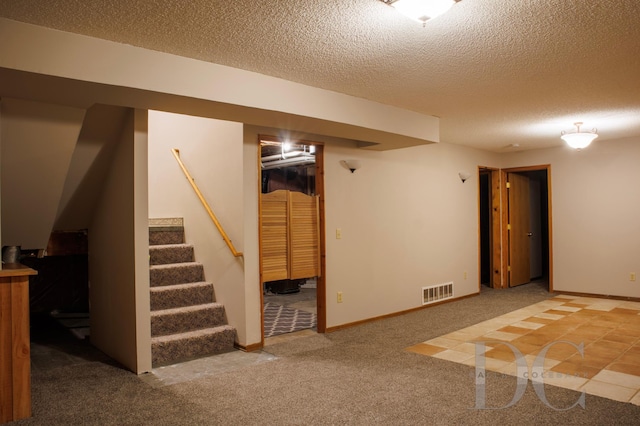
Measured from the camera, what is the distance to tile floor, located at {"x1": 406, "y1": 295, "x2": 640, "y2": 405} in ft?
10.9

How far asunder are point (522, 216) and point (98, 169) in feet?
22.7

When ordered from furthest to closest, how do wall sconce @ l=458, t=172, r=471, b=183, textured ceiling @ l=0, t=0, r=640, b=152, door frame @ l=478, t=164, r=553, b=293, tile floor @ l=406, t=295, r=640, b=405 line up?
door frame @ l=478, t=164, r=553, b=293
wall sconce @ l=458, t=172, r=471, b=183
tile floor @ l=406, t=295, r=640, b=405
textured ceiling @ l=0, t=0, r=640, b=152

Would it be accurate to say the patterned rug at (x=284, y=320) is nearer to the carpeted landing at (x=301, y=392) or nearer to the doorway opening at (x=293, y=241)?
the doorway opening at (x=293, y=241)

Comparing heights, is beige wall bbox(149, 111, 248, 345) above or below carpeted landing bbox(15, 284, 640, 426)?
above

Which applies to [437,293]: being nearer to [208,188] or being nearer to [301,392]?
[208,188]

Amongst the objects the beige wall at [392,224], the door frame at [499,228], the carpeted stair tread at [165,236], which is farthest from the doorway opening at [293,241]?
the door frame at [499,228]

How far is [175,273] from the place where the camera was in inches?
186

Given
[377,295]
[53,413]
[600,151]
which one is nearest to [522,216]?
[600,151]

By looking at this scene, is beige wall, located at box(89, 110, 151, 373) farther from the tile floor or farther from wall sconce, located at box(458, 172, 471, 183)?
wall sconce, located at box(458, 172, 471, 183)

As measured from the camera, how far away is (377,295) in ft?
17.9

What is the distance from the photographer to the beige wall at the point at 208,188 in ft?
14.3

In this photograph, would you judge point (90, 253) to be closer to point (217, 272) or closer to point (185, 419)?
point (217, 272)

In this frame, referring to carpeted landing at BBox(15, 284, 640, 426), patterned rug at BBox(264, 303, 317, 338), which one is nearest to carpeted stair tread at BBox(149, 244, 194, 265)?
carpeted landing at BBox(15, 284, 640, 426)

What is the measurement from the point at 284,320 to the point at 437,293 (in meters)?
2.23
